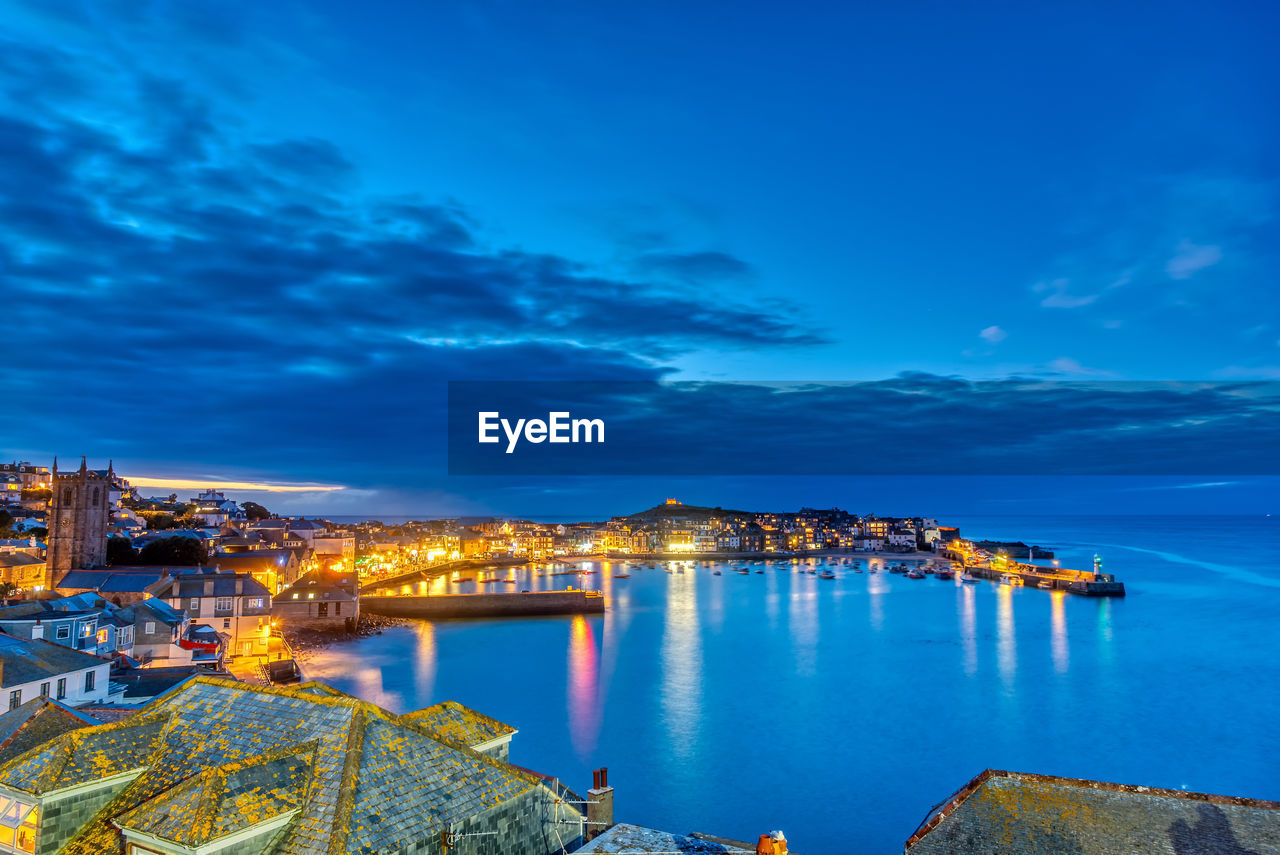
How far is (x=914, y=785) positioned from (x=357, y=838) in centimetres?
2214

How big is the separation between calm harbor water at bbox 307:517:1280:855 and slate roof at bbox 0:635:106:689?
540 inches

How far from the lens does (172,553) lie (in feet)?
194

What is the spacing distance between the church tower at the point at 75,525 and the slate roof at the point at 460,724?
5899cm

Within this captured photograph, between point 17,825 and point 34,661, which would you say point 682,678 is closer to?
point 34,661

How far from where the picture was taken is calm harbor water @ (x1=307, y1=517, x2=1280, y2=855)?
23.6 metres

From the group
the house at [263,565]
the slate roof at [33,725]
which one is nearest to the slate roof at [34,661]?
the slate roof at [33,725]

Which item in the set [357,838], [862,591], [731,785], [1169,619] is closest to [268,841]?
[357,838]

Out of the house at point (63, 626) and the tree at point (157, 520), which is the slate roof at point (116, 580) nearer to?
the house at point (63, 626)

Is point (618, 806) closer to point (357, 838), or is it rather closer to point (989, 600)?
point (357, 838)

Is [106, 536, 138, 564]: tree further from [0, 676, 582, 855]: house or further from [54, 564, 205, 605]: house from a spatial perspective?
[0, 676, 582, 855]: house

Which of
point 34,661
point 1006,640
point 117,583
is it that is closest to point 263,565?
point 117,583

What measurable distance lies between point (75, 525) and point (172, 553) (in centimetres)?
680

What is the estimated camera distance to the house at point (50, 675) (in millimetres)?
18141

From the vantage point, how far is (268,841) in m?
6.24
